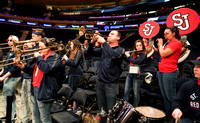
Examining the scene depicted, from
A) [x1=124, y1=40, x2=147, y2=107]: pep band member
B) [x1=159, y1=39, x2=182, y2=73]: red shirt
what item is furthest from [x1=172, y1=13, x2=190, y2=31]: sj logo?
[x1=124, y1=40, x2=147, y2=107]: pep band member

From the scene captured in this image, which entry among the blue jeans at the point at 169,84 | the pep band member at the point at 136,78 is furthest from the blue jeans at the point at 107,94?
the pep band member at the point at 136,78

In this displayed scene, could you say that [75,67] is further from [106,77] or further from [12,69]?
[106,77]

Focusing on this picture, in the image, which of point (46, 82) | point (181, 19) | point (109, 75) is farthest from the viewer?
point (181, 19)

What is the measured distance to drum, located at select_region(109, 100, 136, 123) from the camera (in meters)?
1.70

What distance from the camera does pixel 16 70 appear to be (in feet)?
9.46

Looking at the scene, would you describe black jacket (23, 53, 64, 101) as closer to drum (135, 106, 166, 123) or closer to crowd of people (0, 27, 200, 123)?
crowd of people (0, 27, 200, 123)

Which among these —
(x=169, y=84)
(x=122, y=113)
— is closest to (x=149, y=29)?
(x=169, y=84)

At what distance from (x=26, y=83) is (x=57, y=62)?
4.03 feet

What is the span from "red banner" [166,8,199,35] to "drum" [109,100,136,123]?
2.11 m

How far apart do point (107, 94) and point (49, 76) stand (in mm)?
972

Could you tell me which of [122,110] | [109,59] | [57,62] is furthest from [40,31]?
[122,110]

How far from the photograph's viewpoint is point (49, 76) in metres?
2.09

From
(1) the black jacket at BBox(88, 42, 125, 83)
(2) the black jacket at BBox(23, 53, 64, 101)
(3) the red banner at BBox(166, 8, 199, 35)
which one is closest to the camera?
(2) the black jacket at BBox(23, 53, 64, 101)

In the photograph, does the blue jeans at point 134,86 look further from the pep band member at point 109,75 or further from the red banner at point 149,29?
the red banner at point 149,29
